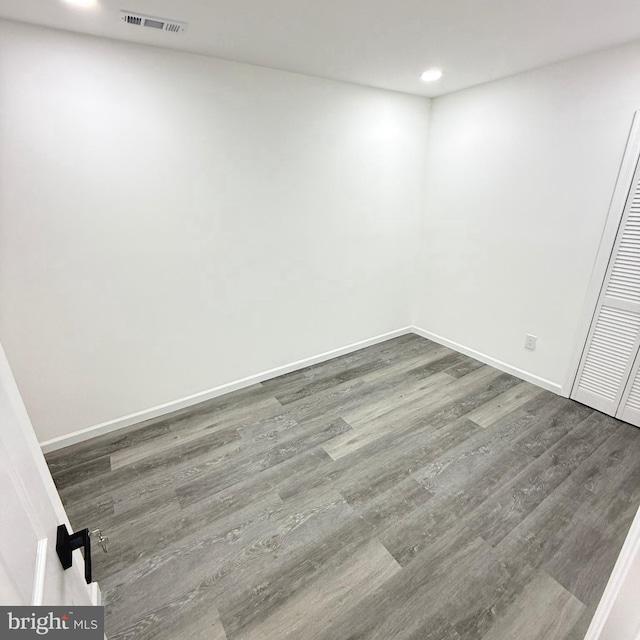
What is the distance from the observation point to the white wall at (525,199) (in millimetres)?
2299

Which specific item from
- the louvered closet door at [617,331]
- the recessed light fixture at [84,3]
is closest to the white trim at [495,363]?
the louvered closet door at [617,331]

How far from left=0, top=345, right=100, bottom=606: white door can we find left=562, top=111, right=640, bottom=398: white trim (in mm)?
3123

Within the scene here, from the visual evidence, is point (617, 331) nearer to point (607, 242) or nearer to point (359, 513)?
point (607, 242)

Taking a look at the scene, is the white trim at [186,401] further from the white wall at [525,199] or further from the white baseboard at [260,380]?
the white wall at [525,199]

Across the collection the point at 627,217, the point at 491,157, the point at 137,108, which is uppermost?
the point at 137,108

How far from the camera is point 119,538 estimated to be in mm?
1695

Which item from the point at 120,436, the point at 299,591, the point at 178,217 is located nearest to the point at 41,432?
the point at 120,436

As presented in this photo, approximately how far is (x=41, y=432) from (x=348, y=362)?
2376 mm

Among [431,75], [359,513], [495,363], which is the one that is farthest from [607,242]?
[359,513]

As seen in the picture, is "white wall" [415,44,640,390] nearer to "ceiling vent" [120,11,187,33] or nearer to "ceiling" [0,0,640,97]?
"ceiling" [0,0,640,97]

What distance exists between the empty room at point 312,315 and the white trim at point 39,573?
11 mm

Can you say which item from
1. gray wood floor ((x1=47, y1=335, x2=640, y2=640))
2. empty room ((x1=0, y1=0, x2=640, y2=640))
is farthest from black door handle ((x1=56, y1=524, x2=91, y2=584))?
gray wood floor ((x1=47, y1=335, x2=640, y2=640))

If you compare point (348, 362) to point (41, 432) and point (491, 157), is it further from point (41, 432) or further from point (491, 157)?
point (41, 432)

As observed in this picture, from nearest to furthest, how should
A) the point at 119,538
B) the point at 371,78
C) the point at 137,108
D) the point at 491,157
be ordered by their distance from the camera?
the point at 119,538
the point at 137,108
the point at 371,78
the point at 491,157
